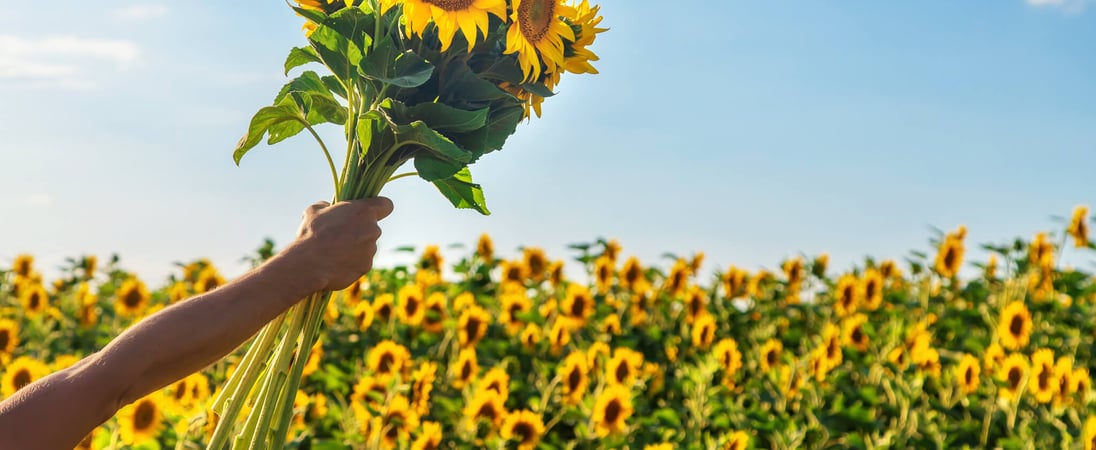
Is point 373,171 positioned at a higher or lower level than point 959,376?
higher

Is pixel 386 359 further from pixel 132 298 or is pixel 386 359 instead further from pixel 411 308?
pixel 132 298

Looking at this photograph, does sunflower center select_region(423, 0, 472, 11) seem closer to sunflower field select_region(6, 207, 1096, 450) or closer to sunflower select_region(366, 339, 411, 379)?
sunflower field select_region(6, 207, 1096, 450)

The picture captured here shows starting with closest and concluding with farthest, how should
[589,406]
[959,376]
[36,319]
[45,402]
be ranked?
1. [45,402]
2. [589,406]
3. [959,376]
4. [36,319]

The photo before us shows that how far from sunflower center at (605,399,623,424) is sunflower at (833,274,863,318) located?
223cm

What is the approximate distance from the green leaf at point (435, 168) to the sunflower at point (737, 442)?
1529 millimetres

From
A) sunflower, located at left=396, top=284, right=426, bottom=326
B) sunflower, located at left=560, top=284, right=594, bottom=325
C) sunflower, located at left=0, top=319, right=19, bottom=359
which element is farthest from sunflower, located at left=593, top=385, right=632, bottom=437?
sunflower, located at left=0, top=319, right=19, bottom=359

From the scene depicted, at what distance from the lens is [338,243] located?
1.77 m

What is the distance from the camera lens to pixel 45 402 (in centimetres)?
156

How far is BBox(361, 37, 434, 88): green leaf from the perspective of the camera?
70.0 inches

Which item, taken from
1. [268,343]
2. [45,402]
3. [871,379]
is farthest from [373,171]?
[871,379]

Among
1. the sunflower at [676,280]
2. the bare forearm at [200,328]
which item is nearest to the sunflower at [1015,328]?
the sunflower at [676,280]

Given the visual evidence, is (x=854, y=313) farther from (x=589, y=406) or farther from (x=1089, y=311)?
(x=589, y=406)

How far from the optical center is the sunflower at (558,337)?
14.2 ft

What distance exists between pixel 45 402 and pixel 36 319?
4.28 meters
